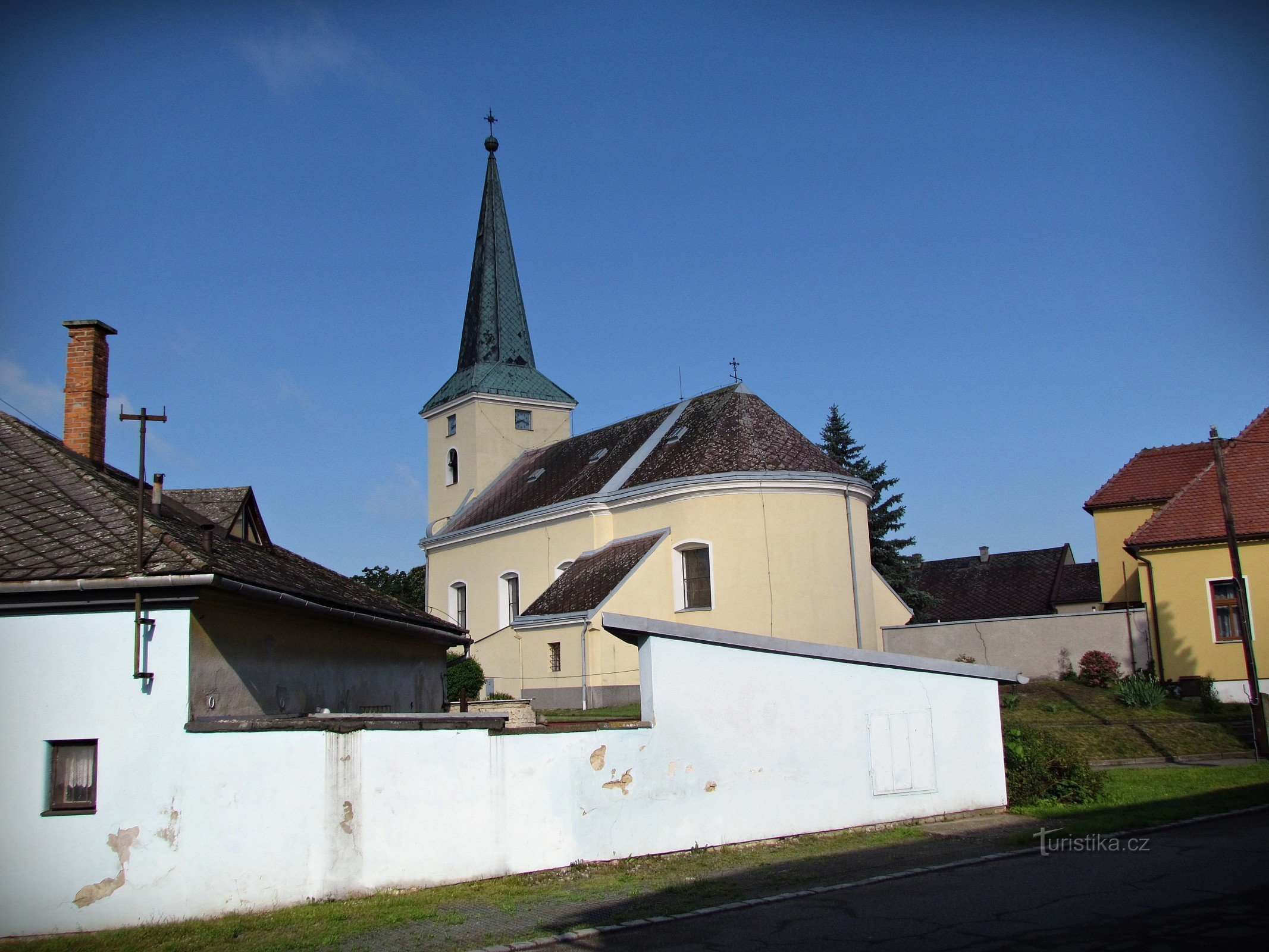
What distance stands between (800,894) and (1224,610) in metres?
20.3

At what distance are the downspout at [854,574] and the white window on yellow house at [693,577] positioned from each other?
13.4 ft

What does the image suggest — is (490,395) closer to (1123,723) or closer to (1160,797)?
(1123,723)

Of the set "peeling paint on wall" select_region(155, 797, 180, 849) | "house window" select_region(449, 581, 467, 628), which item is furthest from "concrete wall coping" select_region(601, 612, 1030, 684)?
"house window" select_region(449, 581, 467, 628)

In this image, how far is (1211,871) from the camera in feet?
29.9

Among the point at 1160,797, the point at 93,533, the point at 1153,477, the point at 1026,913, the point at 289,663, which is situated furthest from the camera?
the point at 1153,477

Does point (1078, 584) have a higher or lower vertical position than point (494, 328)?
lower

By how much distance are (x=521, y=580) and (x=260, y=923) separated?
28053mm

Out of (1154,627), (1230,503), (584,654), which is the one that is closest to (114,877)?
(584,654)

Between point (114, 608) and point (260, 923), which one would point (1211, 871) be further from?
point (114, 608)

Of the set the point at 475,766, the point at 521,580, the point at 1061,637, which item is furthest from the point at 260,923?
the point at 521,580

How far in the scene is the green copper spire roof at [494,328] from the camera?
43.5m

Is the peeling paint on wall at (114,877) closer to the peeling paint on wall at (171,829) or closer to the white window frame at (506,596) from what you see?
the peeling paint on wall at (171,829)

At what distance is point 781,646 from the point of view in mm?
11766
